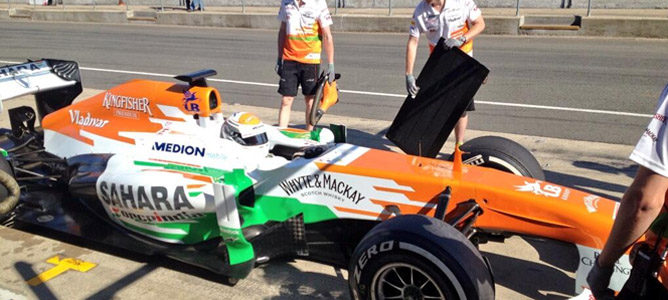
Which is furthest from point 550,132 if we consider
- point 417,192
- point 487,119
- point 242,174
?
point 242,174

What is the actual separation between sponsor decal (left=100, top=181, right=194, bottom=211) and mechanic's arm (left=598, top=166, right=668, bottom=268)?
9.17 ft

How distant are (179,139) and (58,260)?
128 centimetres

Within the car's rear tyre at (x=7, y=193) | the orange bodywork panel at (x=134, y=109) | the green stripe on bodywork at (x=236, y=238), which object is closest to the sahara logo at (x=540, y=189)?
the green stripe on bodywork at (x=236, y=238)

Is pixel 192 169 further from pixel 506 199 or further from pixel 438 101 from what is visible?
pixel 506 199

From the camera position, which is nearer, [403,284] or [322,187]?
[403,284]

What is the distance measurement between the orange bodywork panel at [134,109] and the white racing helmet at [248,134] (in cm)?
28

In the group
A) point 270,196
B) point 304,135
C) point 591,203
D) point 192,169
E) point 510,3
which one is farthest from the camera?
point 510,3

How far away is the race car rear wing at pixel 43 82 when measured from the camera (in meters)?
5.14

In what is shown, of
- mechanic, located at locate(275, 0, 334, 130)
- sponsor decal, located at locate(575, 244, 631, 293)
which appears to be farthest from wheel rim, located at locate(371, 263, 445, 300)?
mechanic, located at locate(275, 0, 334, 130)

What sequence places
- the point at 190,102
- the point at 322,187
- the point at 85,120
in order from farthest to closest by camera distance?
1. the point at 85,120
2. the point at 190,102
3. the point at 322,187

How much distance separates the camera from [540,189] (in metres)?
3.55

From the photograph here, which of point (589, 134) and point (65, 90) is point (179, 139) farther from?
point (589, 134)

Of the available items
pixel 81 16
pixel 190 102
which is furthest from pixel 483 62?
pixel 81 16

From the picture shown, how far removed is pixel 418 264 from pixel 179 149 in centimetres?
215
